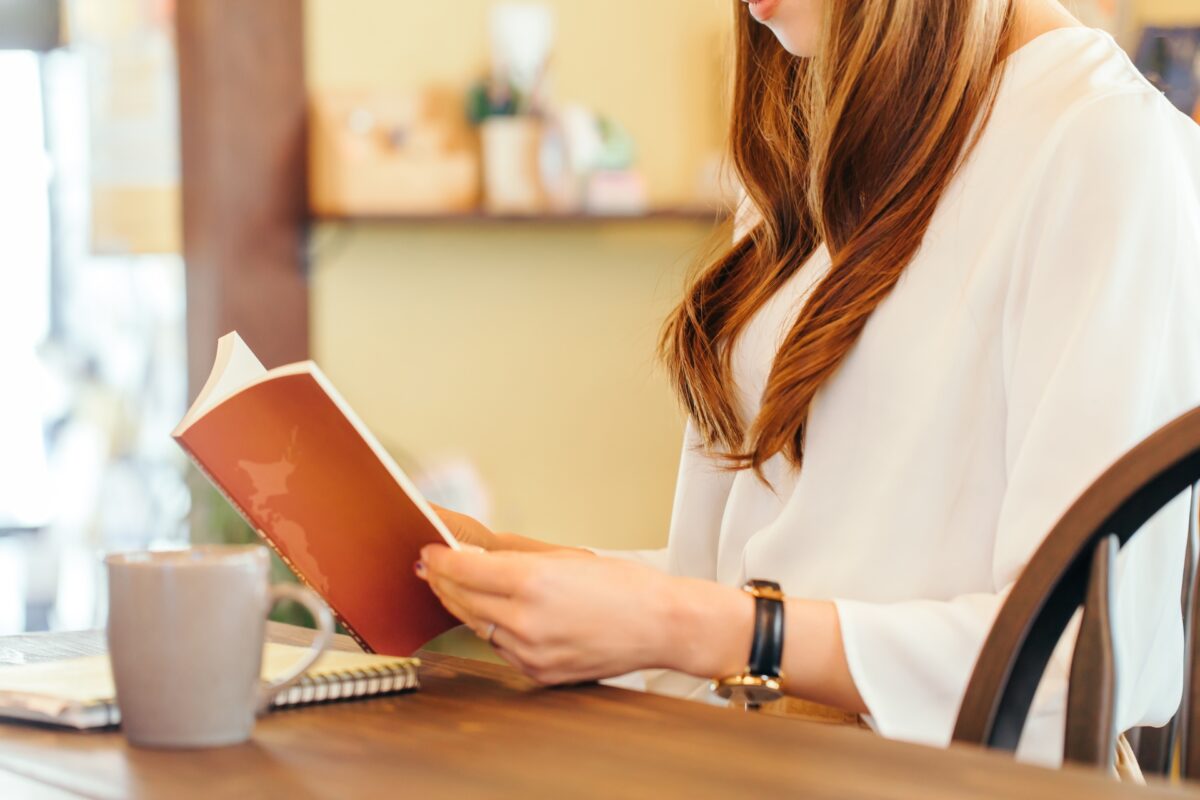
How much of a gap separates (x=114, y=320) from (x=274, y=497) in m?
2.42

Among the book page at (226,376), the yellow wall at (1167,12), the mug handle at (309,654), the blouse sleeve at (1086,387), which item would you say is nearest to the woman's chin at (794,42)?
the blouse sleeve at (1086,387)

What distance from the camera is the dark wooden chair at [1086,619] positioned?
802mm

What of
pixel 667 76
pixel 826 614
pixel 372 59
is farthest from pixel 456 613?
pixel 667 76

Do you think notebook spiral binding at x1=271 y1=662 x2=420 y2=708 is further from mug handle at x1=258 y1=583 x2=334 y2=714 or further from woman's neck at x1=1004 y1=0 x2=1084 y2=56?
woman's neck at x1=1004 y1=0 x2=1084 y2=56

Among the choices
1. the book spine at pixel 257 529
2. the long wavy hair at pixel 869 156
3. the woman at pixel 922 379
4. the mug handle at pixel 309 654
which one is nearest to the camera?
the mug handle at pixel 309 654

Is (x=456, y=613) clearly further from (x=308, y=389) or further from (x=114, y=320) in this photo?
(x=114, y=320)

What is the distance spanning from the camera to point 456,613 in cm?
95

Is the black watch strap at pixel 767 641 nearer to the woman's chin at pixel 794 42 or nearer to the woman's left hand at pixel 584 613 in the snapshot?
the woman's left hand at pixel 584 613

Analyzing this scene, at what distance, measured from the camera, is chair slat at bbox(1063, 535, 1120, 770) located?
801 millimetres

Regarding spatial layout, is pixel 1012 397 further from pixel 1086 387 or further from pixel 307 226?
pixel 307 226

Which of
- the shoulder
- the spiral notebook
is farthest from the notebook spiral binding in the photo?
the shoulder

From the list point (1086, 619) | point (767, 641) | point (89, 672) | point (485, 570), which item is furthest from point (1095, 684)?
point (89, 672)

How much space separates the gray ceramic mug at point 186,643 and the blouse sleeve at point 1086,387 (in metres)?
0.42

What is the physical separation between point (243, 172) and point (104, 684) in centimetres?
224
